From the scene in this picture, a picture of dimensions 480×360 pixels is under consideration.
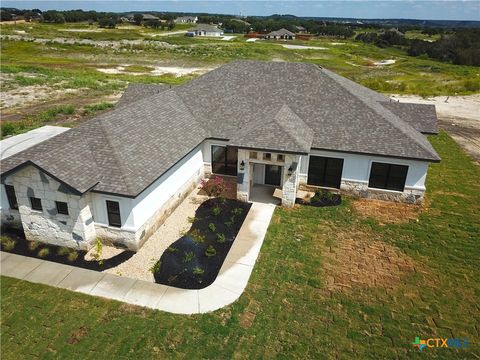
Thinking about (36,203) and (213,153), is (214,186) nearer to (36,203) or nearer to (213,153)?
(213,153)

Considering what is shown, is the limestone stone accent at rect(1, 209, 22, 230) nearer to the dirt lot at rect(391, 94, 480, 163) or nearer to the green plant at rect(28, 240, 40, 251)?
the green plant at rect(28, 240, 40, 251)

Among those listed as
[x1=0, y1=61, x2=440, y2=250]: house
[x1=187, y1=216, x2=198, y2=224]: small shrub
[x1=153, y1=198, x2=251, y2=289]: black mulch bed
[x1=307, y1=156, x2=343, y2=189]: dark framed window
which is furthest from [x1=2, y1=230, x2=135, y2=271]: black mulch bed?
[x1=307, y1=156, x2=343, y2=189]: dark framed window

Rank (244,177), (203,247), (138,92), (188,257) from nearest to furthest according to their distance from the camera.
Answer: (188,257)
(203,247)
(244,177)
(138,92)

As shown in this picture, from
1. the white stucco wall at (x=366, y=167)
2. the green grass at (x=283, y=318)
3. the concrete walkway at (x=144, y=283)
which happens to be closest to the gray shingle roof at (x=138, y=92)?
the white stucco wall at (x=366, y=167)

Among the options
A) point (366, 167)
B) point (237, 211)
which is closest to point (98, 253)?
point (237, 211)

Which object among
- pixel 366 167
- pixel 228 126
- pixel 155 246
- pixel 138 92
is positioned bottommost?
pixel 155 246

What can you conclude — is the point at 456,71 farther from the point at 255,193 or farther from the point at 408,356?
the point at 408,356
